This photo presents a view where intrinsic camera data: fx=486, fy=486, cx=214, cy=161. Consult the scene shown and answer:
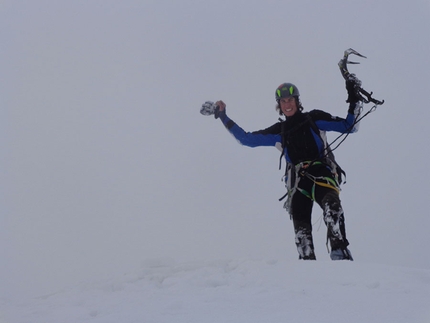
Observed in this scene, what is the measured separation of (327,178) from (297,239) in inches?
38.5

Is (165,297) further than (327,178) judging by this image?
No

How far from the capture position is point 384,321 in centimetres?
362

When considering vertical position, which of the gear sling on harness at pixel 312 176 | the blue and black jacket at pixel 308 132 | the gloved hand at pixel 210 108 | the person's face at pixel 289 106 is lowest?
the gear sling on harness at pixel 312 176

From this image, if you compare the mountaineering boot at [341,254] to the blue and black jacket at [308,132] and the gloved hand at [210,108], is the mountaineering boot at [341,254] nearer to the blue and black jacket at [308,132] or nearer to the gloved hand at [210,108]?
the blue and black jacket at [308,132]

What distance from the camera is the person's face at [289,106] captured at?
752 cm

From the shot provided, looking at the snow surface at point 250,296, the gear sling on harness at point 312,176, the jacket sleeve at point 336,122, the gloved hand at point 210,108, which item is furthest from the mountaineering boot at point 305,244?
the gloved hand at point 210,108

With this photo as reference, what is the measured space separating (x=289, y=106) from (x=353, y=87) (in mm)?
984

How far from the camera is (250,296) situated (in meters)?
4.29

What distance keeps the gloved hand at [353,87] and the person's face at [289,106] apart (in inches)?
32.3

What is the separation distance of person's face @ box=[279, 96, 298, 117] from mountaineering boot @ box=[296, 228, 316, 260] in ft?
5.96

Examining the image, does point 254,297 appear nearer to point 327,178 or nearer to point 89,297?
point 89,297

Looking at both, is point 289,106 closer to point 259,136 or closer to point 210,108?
point 259,136

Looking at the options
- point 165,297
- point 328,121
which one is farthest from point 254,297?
point 328,121

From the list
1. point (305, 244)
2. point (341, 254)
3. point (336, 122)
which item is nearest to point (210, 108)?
point (336, 122)
